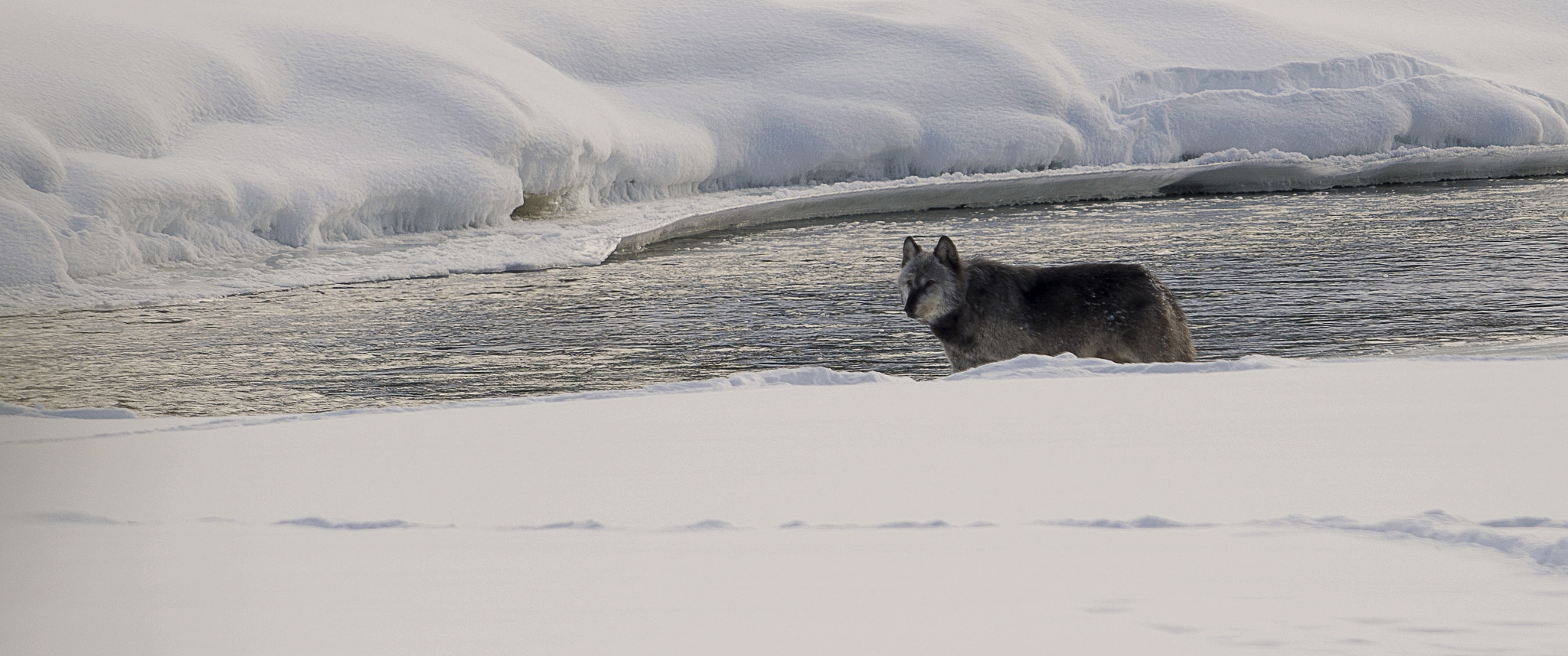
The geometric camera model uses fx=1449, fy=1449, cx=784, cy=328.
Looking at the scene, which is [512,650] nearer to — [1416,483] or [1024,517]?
[1024,517]

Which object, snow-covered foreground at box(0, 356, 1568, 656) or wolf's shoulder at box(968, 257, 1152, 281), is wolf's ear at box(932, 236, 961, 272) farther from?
snow-covered foreground at box(0, 356, 1568, 656)

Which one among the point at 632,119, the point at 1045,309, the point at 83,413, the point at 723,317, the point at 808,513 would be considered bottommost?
the point at 723,317

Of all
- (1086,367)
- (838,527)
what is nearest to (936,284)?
(1086,367)

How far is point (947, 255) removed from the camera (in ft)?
22.5

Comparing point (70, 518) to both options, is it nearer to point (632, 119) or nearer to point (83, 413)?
point (83, 413)

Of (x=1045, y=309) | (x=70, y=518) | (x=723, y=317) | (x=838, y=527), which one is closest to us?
(x=838, y=527)

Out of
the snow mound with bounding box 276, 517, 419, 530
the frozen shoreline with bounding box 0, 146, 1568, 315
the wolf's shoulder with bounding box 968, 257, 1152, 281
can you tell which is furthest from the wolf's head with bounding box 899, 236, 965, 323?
the frozen shoreline with bounding box 0, 146, 1568, 315

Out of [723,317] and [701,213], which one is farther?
[701,213]

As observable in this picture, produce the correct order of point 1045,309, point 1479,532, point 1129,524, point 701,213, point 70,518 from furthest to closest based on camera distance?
point 701,213 < point 1045,309 < point 70,518 < point 1129,524 < point 1479,532

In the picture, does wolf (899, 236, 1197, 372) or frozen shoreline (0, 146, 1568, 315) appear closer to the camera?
wolf (899, 236, 1197, 372)

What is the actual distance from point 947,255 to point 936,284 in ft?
0.49

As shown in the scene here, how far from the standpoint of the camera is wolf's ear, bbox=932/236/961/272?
22.4 ft

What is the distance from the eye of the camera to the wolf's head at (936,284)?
6832 millimetres

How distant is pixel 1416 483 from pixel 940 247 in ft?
11.5
